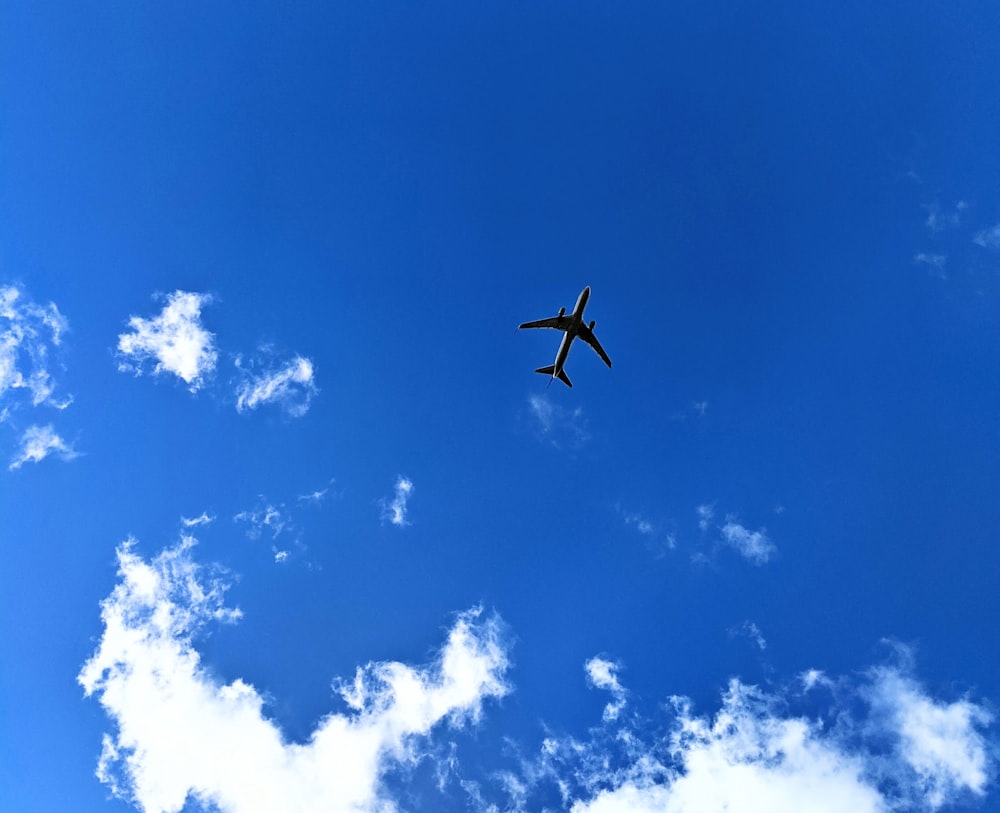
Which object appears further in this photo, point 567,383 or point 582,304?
point 567,383

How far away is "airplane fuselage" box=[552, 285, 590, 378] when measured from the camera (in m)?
139

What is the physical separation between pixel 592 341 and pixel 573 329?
596cm

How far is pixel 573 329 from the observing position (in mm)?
140500

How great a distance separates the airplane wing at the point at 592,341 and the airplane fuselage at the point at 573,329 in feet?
4.85

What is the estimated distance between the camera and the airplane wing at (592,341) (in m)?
142

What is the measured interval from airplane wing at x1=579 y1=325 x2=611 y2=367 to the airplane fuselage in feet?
4.85

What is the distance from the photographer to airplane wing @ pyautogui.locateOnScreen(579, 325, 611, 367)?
14162 centimetres

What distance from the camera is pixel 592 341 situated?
14388 centimetres

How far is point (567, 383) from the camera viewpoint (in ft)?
497

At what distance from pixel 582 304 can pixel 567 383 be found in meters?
20.2

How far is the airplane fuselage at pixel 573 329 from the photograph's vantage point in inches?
5477

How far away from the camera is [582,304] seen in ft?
456
